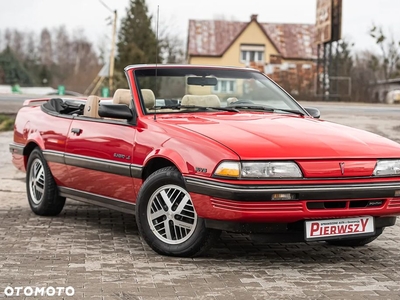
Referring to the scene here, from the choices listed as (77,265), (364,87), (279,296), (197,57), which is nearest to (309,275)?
(279,296)

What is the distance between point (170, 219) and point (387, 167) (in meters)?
1.64

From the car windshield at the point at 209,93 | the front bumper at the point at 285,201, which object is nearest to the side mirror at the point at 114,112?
the car windshield at the point at 209,93

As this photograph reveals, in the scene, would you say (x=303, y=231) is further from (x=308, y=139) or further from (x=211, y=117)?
(x=211, y=117)

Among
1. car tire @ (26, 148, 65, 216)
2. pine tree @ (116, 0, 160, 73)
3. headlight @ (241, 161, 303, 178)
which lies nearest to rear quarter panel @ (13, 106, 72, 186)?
car tire @ (26, 148, 65, 216)

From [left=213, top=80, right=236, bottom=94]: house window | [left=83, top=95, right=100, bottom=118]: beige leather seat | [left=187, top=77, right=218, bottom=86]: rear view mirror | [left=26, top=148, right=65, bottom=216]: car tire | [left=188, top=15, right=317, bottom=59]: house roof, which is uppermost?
[left=188, top=15, right=317, bottom=59]: house roof

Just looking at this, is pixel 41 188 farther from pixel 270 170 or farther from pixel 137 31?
pixel 137 31

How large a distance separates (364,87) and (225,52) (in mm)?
25348

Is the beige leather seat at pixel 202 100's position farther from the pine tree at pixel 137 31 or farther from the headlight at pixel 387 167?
the pine tree at pixel 137 31

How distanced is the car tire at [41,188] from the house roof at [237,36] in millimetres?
65796

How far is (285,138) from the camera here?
5777mm

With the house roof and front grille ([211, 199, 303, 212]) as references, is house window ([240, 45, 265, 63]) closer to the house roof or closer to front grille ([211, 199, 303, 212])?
the house roof

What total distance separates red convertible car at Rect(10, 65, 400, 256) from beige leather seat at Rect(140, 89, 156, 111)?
1 centimetres

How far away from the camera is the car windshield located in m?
6.93

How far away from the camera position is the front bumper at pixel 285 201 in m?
5.38
